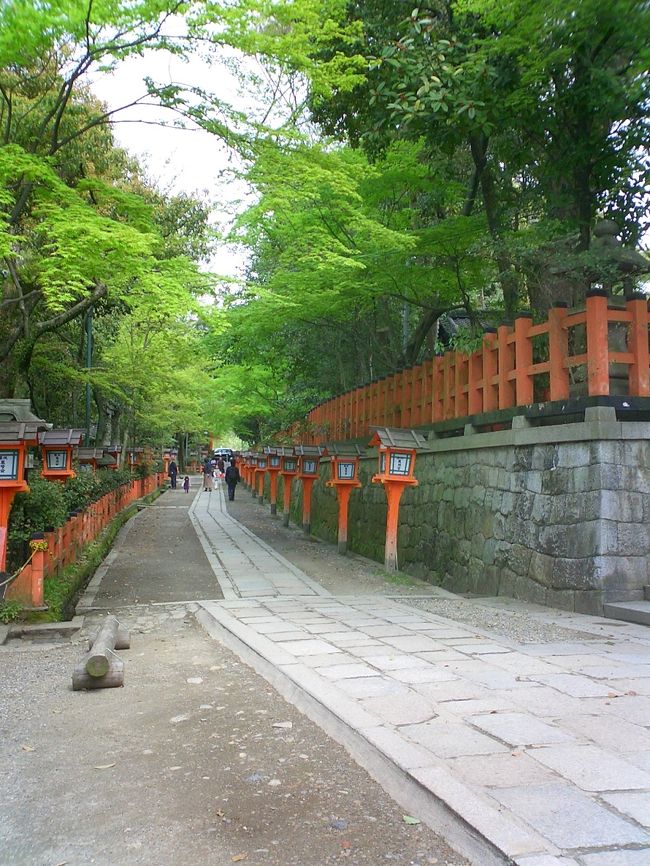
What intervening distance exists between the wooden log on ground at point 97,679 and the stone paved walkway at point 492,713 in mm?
1114

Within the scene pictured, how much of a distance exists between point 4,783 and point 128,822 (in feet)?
2.94

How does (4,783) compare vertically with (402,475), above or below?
below

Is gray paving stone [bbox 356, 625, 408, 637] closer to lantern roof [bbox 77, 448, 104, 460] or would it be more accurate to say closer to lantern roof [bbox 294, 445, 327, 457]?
lantern roof [bbox 77, 448, 104, 460]

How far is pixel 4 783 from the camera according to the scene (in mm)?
3531

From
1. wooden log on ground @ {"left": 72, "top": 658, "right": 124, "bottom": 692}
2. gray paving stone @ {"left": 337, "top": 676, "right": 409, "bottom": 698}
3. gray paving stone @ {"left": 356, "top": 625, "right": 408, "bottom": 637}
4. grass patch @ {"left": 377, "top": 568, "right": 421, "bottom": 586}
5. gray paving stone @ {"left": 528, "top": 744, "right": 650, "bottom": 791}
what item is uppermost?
gray paving stone @ {"left": 528, "top": 744, "right": 650, "bottom": 791}

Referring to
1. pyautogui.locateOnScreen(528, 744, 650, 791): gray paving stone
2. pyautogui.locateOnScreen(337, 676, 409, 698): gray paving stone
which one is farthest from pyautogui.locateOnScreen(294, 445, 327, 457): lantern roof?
pyautogui.locateOnScreen(528, 744, 650, 791): gray paving stone

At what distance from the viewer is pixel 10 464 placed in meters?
7.51

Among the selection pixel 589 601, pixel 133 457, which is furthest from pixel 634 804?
pixel 133 457

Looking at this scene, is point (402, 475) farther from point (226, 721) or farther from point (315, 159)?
point (226, 721)

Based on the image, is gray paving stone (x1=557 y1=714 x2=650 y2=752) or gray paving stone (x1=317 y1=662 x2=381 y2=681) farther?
gray paving stone (x1=317 y1=662 x2=381 y2=681)

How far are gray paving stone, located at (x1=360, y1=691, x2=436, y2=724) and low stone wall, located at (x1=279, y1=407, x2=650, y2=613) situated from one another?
394 centimetres

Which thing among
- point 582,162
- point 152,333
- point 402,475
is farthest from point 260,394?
point 582,162

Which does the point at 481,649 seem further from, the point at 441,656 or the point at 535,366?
the point at 535,366

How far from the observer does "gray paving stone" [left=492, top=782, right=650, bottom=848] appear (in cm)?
260
